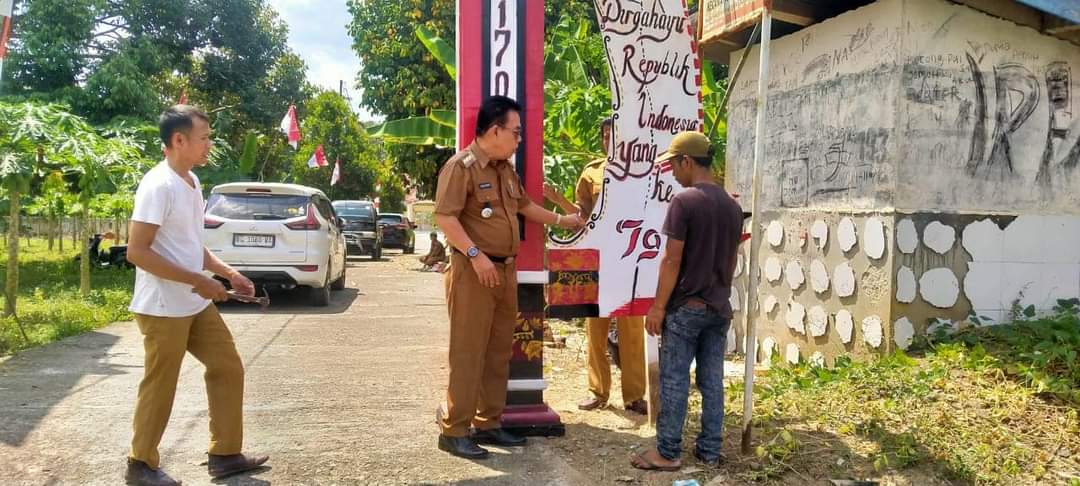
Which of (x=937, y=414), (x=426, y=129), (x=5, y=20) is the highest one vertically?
(x=5, y=20)

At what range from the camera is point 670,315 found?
4.05m

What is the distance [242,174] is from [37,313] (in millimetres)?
11178

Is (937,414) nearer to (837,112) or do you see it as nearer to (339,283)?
(837,112)

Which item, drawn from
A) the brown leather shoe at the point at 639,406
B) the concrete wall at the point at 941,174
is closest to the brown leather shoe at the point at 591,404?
the brown leather shoe at the point at 639,406

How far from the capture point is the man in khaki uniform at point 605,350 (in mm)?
5316

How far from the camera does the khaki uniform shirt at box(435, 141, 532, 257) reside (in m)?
4.13

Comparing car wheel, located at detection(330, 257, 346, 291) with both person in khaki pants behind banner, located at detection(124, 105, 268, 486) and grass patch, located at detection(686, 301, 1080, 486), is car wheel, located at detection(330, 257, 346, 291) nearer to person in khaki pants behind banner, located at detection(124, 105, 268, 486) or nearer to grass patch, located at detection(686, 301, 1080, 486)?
grass patch, located at detection(686, 301, 1080, 486)

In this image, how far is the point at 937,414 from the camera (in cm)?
454

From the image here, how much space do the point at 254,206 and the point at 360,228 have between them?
12.1 m

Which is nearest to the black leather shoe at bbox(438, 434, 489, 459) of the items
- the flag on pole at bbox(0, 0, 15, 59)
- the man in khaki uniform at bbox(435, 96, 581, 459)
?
the man in khaki uniform at bbox(435, 96, 581, 459)

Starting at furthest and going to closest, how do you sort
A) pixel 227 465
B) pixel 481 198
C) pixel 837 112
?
pixel 837 112, pixel 481 198, pixel 227 465

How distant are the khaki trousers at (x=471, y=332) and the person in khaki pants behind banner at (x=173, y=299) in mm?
1062

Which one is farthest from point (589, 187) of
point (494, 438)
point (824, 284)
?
point (824, 284)

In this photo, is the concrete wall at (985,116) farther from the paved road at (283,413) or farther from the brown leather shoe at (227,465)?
the brown leather shoe at (227,465)
